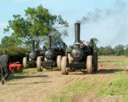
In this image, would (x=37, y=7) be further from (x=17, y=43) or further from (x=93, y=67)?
(x=93, y=67)

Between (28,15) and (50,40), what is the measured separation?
3817 cm

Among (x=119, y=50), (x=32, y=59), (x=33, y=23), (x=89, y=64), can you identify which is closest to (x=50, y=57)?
(x=32, y=59)

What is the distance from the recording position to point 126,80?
20.9 metres

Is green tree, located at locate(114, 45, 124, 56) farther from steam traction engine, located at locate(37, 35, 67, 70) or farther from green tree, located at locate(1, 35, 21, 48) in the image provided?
steam traction engine, located at locate(37, 35, 67, 70)

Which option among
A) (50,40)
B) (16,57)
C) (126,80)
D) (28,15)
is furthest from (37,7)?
(126,80)

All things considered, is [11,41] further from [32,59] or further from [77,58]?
[77,58]

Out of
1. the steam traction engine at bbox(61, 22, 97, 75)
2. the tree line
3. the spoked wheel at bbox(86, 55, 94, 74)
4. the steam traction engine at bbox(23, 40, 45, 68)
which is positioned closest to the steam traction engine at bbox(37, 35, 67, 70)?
the steam traction engine at bbox(23, 40, 45, 68)

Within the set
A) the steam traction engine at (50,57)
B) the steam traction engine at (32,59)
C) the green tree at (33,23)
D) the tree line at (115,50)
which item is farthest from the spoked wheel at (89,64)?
the tree line at (115,50)

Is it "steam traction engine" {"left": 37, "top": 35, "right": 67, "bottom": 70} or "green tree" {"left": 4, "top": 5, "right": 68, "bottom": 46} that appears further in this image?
"green tree" {"left": 4, "top": 5, "right": 68, "bottom": 46}

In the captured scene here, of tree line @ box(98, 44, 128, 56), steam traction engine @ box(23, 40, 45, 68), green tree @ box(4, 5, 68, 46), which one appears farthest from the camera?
tree line @ box(98, 44, 128, 56)

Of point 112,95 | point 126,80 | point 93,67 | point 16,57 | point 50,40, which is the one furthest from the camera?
point 16,57

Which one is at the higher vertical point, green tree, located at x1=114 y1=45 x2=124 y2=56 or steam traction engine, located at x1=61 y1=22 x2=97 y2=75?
green tree, located at x1=114 y1=45 x2=124 y2=56

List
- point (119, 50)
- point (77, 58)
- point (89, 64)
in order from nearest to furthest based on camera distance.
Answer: point (89, 64), point (77, 58), point (119, 50)

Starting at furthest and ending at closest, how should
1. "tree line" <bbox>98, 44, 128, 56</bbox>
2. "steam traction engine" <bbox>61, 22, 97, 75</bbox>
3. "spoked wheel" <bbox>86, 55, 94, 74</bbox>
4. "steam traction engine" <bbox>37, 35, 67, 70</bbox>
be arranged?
"tree line" <bbox>98, 44, 128, 56</bbox> → "steam traction engine" <bbox>37, 35, 67, 70</bbox> → "steam traction engine" <bbox>61, 22, 97, 75</bbox> → "spoked wheel" <bbox>86, 55, 94, 74</bbox>
